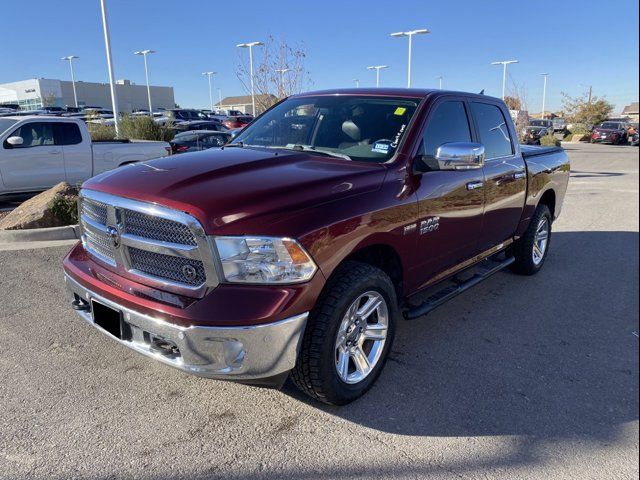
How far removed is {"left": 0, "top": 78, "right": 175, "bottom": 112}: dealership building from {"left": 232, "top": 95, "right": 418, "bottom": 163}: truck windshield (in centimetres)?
6588

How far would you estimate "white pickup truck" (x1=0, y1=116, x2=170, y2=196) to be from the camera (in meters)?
8.86

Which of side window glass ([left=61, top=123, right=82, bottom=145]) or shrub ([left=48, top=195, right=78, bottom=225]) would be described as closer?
shrub ([left=48, top=195, right=78, bottom=225])

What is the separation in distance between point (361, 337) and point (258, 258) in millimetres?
1017

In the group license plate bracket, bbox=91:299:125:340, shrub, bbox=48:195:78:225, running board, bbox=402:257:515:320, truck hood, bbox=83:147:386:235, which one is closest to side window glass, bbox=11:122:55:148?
shrub, bbox=48:195:78:225

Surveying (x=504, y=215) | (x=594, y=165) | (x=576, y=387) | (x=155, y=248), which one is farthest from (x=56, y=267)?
(x=594, y=165)

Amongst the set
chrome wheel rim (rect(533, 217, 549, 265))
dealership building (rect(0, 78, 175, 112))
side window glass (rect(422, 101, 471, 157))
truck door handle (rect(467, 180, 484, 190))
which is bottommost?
chrome wheel rim (rect(533, 217, 549, 265))

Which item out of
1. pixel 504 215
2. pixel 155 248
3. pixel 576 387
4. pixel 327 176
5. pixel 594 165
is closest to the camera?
pixel 155 248

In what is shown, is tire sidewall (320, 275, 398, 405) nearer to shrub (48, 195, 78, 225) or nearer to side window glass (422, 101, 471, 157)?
side window glass (422, 101, 471, 157)

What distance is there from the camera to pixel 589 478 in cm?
252

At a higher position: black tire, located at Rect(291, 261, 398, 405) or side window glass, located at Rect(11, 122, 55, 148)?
side window glass, located at Rect(11, 122, 55, 148)

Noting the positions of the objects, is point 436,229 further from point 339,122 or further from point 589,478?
point 589,478

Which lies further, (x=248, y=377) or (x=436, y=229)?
(x=436, y=229)

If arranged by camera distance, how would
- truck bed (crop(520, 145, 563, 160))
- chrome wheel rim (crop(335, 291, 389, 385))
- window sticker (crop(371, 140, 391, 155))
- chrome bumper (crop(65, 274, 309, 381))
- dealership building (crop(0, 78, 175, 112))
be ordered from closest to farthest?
chrome bumper (crop(65, 274, 309, 381))
chrome wheel rim (crop(335, 291, 389, 385))
window sticker (crop(371, 140, 391, 155))
truck bed (crop(520, 145, 563, 160))
dealership building (crop(0, 78, 175, 112))

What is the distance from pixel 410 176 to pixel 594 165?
20265 millimetres
